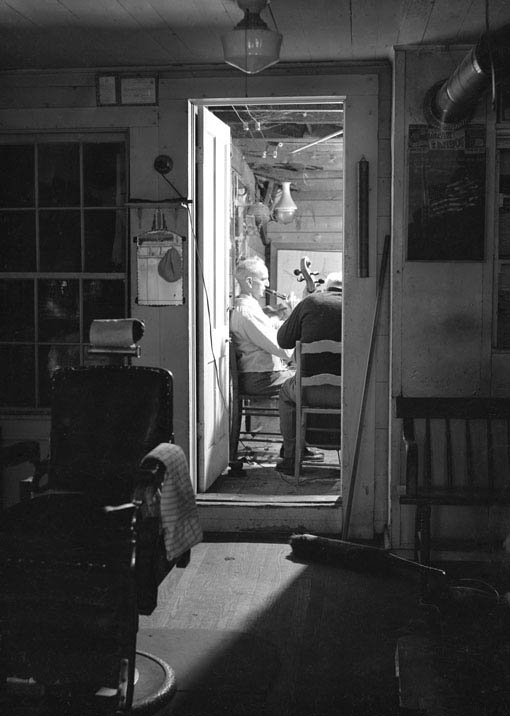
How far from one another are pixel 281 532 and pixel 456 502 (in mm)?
1324

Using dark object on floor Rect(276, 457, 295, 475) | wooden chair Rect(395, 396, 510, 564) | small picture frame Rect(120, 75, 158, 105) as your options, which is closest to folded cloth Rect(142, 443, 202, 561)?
wooden chair Rect(395, 396, 510, 564)

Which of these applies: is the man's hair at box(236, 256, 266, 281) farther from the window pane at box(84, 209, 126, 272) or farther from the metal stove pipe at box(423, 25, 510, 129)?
the metal stove pipe at box(423, 25, 510, 129)

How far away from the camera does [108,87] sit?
4.86m

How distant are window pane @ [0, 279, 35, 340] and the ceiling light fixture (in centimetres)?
221

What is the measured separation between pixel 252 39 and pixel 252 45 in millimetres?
24

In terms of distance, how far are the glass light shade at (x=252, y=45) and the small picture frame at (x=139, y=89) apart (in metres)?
1.38

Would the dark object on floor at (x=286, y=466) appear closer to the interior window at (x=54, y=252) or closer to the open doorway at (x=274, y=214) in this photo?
the open doorway at (x=274, y=214)

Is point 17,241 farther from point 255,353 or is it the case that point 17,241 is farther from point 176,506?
point 176,506

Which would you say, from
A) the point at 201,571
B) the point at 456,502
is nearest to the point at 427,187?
the point at 456,502

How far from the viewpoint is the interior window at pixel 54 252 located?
5.01m

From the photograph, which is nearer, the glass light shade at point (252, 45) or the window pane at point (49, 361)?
→ the glass light shade at point (252, 45)

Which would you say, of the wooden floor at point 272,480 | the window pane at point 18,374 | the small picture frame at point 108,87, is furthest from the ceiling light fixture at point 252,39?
the wooden floor at point 272,480

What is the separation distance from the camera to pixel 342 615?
3768mm

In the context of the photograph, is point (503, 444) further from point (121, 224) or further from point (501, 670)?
point (121, 224)
